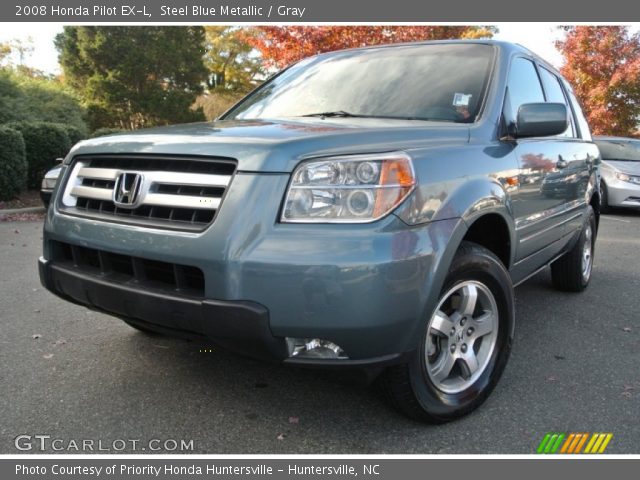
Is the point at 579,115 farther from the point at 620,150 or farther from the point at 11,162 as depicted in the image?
the point at 11,162

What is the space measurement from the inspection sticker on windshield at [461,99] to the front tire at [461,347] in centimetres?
87

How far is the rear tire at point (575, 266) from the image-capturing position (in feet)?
15.5

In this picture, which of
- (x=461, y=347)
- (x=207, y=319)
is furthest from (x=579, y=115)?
(x=207, y=319)

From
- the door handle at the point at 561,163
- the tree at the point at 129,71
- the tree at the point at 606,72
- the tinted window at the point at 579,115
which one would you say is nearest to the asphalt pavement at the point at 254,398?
the door handle at the point at 561,163

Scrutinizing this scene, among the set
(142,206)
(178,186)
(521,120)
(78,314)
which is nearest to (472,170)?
(521,120)

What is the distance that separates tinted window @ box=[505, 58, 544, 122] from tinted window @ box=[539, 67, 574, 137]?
7.2 inches

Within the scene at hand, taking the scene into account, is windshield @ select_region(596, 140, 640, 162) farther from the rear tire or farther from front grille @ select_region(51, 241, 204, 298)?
front grille @ select_region(51, 241, 204, 298)

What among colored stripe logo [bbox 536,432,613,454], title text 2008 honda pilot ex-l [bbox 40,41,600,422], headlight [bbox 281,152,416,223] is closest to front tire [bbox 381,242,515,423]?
title text 2008 honda pilot ex-l [bbox 40,41,600,422]

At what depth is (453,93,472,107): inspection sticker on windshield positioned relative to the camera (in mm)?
2992

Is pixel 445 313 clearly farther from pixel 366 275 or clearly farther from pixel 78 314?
pixel 78 314

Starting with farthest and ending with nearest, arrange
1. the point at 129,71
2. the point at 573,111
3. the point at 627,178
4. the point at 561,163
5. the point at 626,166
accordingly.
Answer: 1. the point at 129,71
2. the point at 626,166
3. the point at 627,178
4. the point at 573,111
5. the point at 561,163

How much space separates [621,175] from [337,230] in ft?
34.7

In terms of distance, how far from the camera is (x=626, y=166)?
10938mm

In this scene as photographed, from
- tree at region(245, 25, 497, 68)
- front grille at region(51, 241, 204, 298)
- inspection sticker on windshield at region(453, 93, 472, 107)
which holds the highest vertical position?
tree at region(245, 25, 497, 68)
